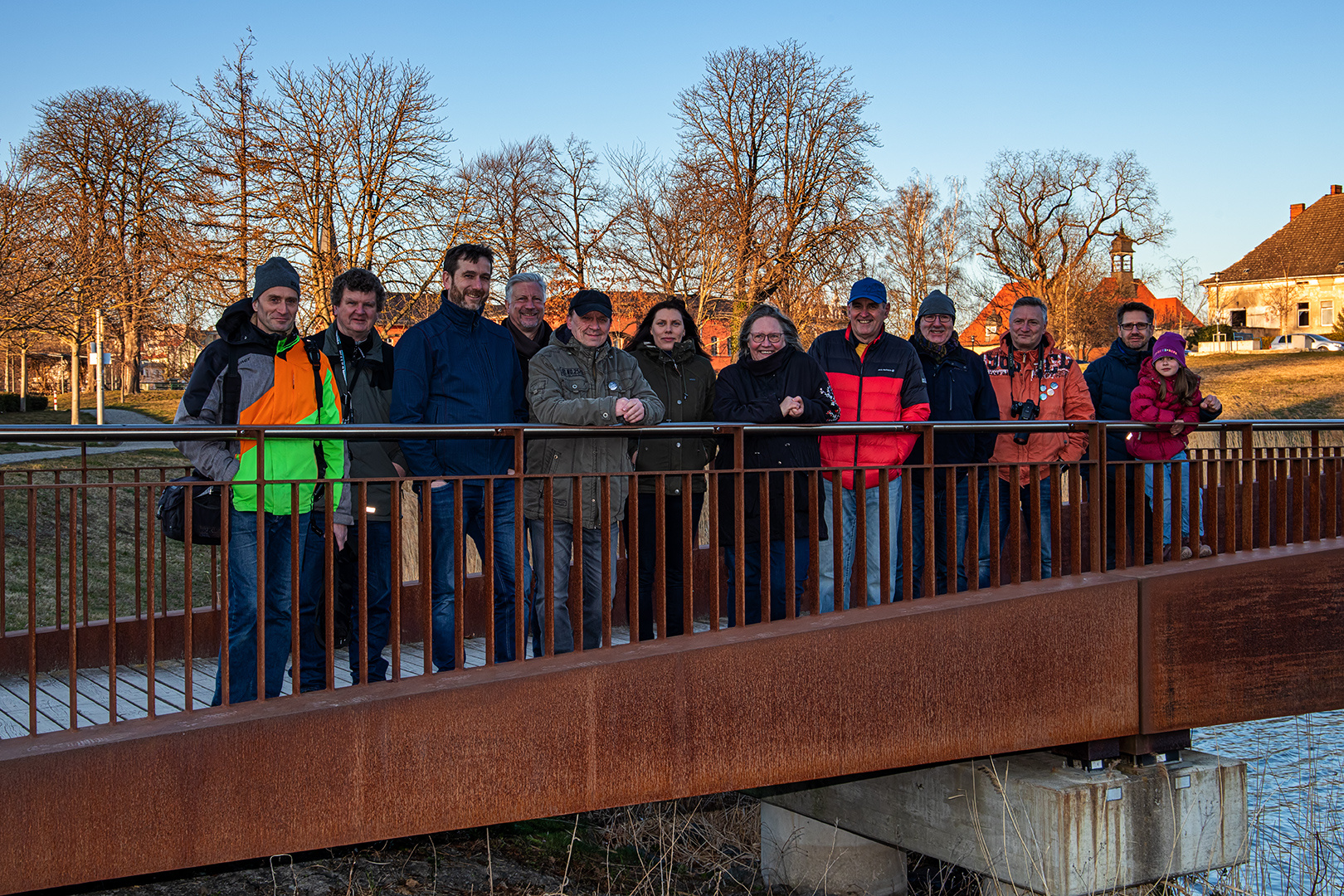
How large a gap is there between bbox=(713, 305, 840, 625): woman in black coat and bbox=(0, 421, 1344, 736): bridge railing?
2 centimetres

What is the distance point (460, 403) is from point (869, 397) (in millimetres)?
2073

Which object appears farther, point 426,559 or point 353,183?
point 353,183

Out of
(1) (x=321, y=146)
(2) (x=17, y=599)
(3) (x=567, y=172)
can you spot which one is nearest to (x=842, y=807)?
(2) (x=17, y=599)

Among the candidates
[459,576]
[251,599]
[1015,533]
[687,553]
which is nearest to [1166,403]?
[1015,533]

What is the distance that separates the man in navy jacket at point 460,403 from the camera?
5.06 meters

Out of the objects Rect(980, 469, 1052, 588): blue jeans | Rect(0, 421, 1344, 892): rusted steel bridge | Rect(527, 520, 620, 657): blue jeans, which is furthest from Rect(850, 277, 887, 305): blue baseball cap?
Rect(527, 520, 620, 657): blue jeans

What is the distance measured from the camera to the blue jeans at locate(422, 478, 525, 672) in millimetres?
5074

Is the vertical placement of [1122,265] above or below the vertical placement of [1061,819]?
above

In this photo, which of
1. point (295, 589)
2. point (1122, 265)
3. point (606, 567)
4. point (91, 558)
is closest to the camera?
point (295, 589)

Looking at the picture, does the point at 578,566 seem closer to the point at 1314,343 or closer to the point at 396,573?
the point at 396,573

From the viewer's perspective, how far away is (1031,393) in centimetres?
666

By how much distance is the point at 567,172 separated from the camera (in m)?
30.3

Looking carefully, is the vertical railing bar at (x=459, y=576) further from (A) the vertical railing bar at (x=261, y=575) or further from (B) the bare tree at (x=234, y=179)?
(B) the bare tree at (x=234, y=179)

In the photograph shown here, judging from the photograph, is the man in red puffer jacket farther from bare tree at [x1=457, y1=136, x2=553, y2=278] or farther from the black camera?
bare tree at [x1=457, y1=136, x2=553, y2=278]
